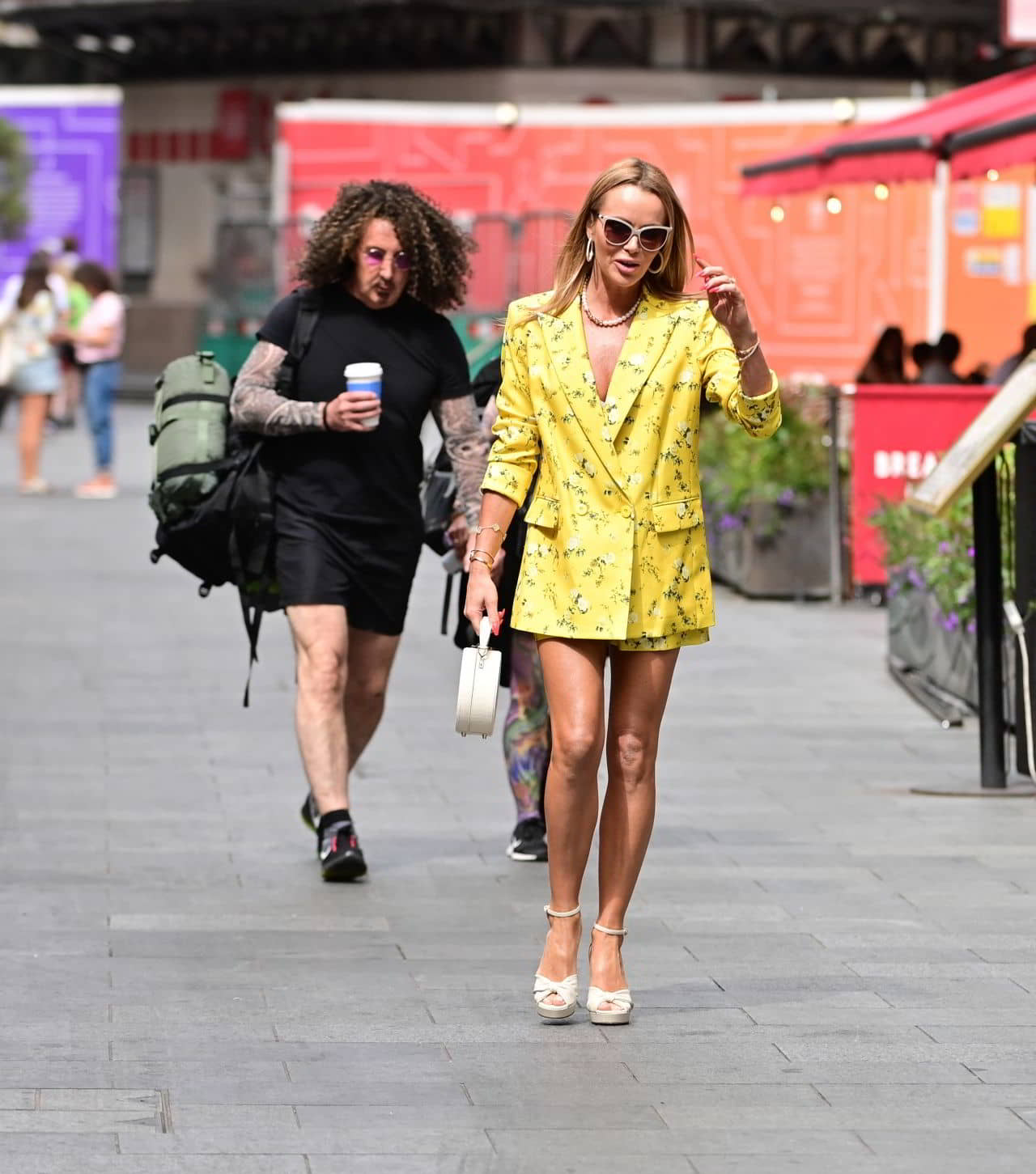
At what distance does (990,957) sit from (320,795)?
5.96 ft

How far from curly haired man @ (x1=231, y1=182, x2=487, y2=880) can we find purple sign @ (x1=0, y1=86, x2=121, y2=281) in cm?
3072

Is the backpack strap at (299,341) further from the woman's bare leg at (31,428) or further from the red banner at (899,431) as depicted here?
the woman's bare leg at (31,428)

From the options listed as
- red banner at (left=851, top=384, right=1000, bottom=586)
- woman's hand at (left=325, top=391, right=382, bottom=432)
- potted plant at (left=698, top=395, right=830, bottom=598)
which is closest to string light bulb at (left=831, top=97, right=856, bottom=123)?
potted plant at (left=698, top=395, right=830, bottom=598)

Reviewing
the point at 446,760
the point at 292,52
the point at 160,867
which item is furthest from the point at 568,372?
the point at 292,52

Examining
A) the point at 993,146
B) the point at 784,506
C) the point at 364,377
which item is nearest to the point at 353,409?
the point at 364,377

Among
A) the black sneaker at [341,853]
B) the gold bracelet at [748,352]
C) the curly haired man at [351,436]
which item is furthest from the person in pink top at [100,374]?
the gold bracelet at [748,352]

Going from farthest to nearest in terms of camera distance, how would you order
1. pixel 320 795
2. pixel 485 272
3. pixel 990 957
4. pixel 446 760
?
pixel 485 272, pixel 446 760, pixel 320 795, pixel 990 957

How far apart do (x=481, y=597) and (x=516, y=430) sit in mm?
341

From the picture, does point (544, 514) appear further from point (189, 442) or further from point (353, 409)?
point (189, 442)

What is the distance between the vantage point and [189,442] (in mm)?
6996

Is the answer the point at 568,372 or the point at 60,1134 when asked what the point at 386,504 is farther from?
the point at 60,1134

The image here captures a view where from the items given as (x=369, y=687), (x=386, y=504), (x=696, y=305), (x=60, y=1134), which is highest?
(x=696, y=305)

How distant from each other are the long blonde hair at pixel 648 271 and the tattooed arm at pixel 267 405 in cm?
144

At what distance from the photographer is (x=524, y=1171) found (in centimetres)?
430
